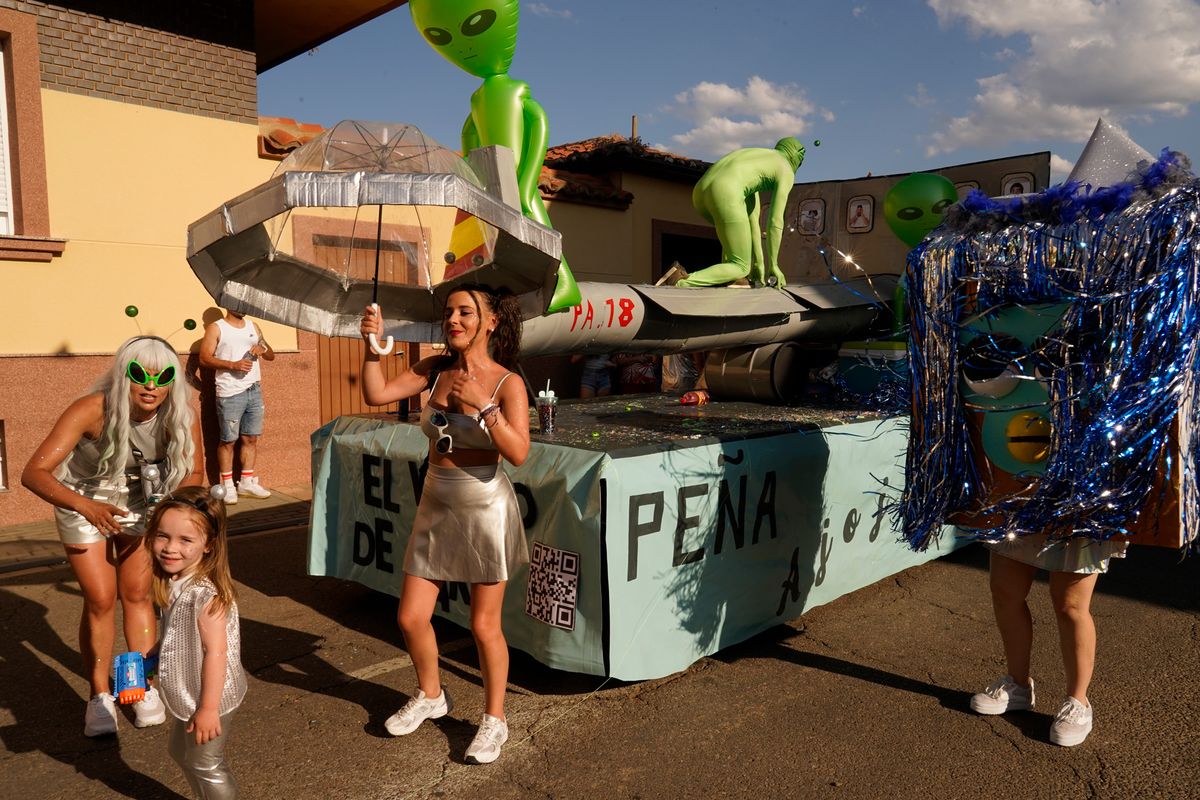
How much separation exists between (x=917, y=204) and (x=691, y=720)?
517cm

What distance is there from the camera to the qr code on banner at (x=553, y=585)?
3477 mm

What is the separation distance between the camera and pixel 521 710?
3.45 metres

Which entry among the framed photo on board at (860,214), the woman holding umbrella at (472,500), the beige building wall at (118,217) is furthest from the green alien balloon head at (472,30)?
the framed photo on board at (860,214)

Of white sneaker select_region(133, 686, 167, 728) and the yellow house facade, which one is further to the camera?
the yellow house facade

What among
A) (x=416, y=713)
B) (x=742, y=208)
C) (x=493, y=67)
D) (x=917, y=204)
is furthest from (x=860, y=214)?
(x=416, y=713)

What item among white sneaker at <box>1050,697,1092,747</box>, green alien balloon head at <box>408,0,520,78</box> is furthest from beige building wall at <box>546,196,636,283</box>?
white sneaker at <box>1050,697,1092,747</box>

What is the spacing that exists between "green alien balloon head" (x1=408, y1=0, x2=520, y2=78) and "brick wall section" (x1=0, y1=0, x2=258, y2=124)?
3484 mm

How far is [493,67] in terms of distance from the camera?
16.8 ft

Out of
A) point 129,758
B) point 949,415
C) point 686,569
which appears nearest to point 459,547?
point 686,569

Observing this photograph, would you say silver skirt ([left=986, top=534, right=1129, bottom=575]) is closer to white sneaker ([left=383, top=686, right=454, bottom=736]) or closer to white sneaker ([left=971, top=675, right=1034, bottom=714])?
white sneaker ([left=971, top=675, right=1034, bottom=714])

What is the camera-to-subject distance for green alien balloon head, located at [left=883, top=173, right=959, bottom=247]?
23.3ft

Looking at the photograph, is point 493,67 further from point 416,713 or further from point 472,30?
point 416,713

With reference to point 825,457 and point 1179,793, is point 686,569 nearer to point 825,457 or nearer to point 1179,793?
point 825,457

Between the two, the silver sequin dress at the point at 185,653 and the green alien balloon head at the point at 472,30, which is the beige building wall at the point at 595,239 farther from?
the silver sequin dress at the point at 185,653
